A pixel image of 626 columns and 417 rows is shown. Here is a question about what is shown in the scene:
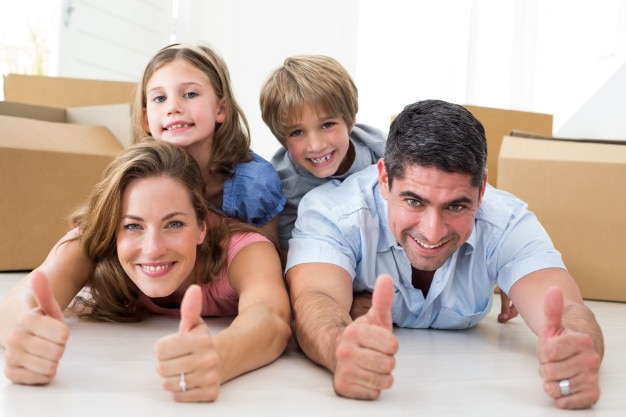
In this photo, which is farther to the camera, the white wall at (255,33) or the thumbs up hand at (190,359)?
the white wall at (255,33)

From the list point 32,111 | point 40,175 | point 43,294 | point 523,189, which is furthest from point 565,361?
point 32,111

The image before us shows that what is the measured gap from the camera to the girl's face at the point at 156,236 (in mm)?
1609

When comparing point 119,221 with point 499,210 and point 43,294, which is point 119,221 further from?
point 499,210

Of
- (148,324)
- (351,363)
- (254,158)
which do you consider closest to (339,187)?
(254,158)

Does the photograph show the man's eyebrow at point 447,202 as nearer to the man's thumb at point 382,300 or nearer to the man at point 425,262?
the man at point 425,262

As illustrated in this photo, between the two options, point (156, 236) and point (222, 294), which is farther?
point (222, 294)

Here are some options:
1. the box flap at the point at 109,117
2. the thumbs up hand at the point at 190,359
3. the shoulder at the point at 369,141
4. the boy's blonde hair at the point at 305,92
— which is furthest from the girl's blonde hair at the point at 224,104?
the thumbs up hand at the point at 190,359

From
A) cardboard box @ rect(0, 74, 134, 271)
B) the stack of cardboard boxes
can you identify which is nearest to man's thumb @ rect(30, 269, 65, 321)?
cardboard box @ rect(0, 74, 134, 271)

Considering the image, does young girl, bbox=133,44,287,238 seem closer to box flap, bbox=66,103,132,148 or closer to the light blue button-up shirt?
the light blue button-up shirt

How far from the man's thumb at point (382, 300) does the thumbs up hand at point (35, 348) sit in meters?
0.50

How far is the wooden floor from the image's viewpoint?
3.74ft

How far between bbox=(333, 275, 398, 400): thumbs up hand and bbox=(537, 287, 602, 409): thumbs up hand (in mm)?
241

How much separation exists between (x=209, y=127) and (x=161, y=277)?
0.54 metres

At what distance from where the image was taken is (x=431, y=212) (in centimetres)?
151
